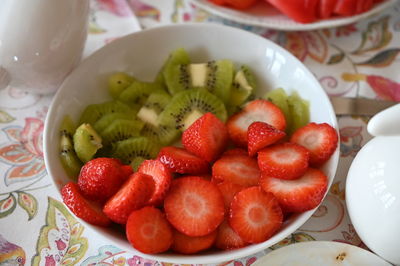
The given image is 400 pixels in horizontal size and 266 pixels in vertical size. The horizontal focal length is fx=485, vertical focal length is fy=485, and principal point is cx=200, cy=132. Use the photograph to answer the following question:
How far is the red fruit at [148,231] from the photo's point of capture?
854 mm

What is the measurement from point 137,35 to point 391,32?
2.41 feet

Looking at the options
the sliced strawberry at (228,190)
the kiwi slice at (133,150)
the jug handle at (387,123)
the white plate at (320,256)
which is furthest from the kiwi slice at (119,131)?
the jug handle at (387,123)

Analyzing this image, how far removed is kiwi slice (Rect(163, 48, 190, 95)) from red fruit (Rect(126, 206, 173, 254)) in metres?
0.39

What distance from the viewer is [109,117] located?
111 cm

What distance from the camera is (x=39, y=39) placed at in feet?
3.38

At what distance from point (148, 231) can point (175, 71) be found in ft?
1.53

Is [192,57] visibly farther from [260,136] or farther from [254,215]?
[254,215]

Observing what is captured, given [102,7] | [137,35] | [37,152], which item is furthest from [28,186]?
[102,7]

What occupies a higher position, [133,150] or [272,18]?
[272,18]

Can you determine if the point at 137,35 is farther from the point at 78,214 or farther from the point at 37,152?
the point at 78,214

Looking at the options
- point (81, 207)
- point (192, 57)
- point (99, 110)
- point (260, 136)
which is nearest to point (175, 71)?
point (192, 57)

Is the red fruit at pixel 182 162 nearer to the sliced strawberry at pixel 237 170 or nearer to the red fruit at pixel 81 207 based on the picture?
the sliced strawberry at pixel 237 170

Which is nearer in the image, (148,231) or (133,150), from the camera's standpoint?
(148,231)

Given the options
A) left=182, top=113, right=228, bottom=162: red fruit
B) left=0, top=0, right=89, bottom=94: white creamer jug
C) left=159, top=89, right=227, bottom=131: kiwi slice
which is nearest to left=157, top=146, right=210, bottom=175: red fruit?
left=182, top=113, right=228, bottom=162: red fruit
